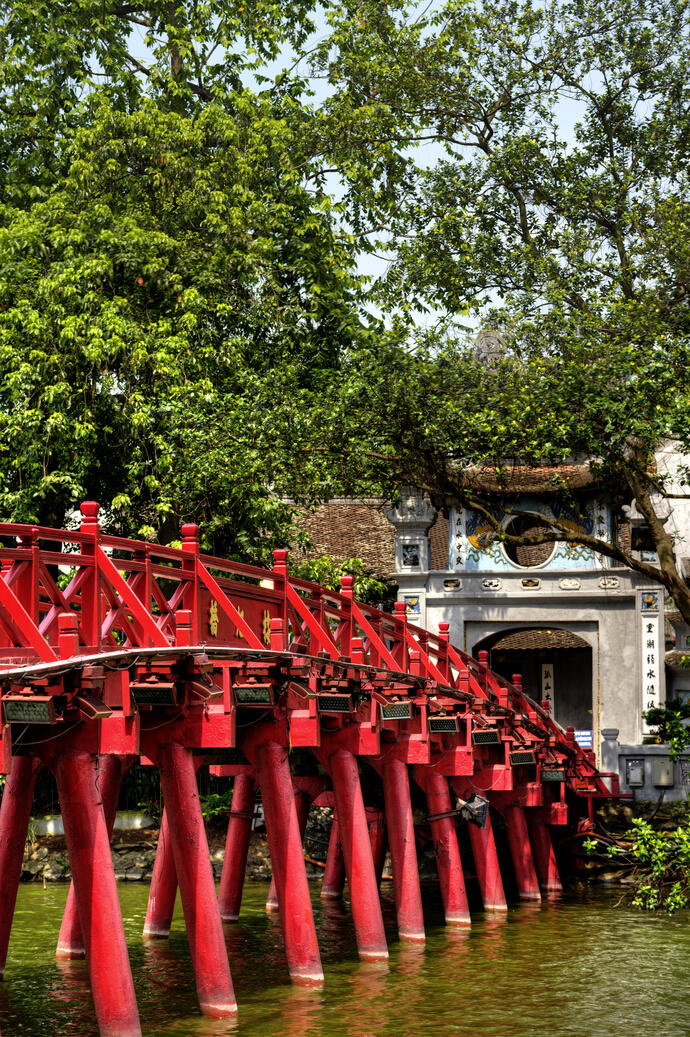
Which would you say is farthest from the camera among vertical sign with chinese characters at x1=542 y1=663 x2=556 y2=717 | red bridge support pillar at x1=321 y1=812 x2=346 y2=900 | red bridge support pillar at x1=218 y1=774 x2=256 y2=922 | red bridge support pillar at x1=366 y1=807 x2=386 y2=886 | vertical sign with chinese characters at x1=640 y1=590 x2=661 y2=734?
vertical sign with chinese characters at x1=542 y1=663 x2=556 y2=717

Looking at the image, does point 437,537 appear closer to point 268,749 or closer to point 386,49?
point 386,49

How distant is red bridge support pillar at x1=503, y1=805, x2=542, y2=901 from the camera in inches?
910

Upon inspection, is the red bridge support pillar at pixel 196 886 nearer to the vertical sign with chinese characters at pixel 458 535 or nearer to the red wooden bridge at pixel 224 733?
the red wooden bridge at pixel 224 733

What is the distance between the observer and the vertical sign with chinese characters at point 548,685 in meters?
38.8

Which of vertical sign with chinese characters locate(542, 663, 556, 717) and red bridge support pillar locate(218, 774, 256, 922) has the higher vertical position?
vertical sign with chinese characters locate(542, 663, 556, 717)

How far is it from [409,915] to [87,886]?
24.4 feet

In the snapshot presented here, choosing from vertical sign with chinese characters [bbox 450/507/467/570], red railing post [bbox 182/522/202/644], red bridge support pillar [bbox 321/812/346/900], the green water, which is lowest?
the green water

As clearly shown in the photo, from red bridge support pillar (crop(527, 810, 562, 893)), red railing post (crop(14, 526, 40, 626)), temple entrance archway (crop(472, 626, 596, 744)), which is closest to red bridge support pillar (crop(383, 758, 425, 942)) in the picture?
red bridge support pillar (crop(527, 810, 562, 893))

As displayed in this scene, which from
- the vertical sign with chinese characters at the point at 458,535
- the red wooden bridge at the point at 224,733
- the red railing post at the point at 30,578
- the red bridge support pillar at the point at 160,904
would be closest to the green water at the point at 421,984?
the red bridge support pillar at the point at 160,904

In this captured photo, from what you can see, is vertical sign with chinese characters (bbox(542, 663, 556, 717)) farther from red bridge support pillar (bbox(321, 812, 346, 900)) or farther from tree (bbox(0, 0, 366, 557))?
red bridge support pillar (bbox(321, 812, 346, 900))

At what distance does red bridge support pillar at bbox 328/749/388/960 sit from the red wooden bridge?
0.02m

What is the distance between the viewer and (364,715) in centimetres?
1691

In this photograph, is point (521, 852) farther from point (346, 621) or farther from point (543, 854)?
point (346, 621)

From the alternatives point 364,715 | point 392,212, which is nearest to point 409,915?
point 364,715
